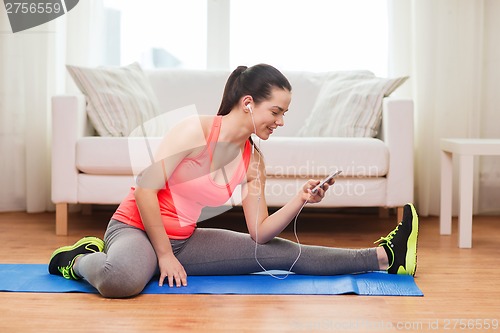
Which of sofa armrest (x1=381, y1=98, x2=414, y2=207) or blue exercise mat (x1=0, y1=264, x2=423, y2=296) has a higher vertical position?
sofa armrest (x1=381, y1=98, x2=414, y2=207)

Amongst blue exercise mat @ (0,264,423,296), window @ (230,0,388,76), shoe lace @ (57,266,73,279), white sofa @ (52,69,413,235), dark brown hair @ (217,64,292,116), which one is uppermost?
window @ (230,0,388,76)

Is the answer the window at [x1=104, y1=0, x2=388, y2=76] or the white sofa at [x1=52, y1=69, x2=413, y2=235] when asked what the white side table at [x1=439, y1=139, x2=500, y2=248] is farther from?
the window at [x1=104, y1=0, x2=388, y2=76]

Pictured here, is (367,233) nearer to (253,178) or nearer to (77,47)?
(253,178)

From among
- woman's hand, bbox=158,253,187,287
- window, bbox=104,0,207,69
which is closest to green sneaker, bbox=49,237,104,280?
woman's hand, bbox=158,253,187,287

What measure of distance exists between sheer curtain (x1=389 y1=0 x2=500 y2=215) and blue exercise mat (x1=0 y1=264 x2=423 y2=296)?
6.00ft

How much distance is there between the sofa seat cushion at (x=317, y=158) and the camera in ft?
10.6

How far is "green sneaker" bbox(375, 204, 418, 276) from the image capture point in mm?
2359

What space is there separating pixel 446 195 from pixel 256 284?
1.47 meters

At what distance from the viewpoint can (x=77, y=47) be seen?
411cm

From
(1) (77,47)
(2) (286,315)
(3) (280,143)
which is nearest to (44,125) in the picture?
(1) (77,47)

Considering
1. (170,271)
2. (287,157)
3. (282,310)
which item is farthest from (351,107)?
(282,310)

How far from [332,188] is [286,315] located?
1.38m

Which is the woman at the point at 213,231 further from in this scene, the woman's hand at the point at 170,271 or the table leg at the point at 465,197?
the table leg at the point at 465,197

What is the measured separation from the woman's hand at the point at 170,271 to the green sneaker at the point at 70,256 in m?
0.25
